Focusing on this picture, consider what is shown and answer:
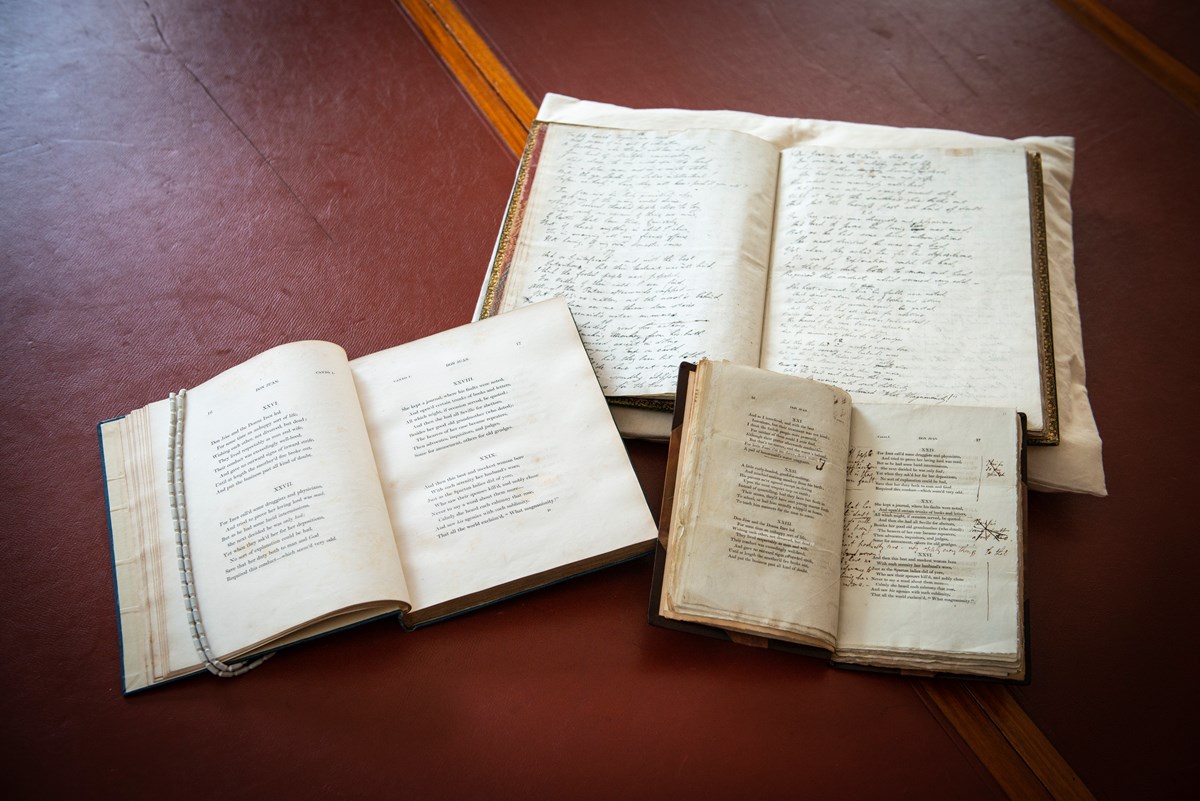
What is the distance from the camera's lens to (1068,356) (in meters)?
1.13

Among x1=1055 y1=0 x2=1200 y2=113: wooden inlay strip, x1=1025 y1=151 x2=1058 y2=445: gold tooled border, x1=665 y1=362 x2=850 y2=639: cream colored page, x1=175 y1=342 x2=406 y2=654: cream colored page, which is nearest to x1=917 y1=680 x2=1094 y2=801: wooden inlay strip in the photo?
x1=665 y1=362 x2=850 y2=639: cream colored page

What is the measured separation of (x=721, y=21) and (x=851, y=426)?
84 cm

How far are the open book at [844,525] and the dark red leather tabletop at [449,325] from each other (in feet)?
0.24

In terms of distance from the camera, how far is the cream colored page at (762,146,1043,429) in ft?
3.61

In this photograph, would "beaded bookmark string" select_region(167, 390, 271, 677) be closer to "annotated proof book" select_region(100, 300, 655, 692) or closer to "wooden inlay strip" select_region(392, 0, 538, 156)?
"annotated proof book" select_region(100, 300, 655, 692)

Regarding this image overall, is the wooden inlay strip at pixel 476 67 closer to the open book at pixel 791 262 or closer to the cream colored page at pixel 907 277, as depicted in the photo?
the open book at pixel 791 262

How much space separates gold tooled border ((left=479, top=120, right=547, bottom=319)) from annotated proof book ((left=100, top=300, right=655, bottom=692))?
3.0 inches

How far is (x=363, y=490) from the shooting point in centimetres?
98

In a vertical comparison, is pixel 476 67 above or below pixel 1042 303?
above

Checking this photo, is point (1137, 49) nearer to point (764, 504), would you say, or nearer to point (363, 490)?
point (764, 504)

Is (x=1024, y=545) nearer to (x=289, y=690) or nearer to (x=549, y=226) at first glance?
(x=549, y=226)

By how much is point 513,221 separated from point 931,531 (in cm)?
67

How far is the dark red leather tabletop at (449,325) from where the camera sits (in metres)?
A: 0.93

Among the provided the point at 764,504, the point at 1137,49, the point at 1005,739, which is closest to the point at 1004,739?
the point at 1005,739
